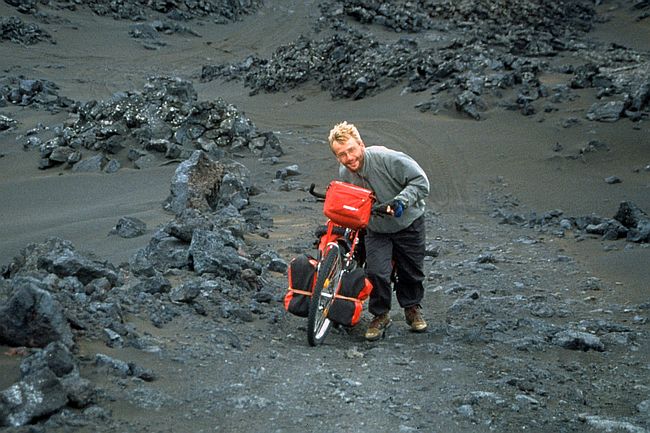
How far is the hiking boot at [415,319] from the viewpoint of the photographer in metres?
6.45

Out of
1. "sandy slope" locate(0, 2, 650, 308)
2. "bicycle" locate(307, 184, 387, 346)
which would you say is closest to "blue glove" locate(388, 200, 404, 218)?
"bicycle" locate(307, 184, 387, 346)

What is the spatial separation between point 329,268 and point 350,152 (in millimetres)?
769

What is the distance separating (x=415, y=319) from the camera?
21.2 ft

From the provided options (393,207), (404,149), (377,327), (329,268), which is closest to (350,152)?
(393,207)

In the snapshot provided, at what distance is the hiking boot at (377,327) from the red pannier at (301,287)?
0.64 m

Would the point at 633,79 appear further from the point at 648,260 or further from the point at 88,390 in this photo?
the point at 88,390

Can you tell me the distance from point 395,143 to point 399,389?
396 inches

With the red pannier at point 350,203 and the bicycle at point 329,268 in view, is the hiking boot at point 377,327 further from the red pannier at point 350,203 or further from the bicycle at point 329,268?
the red pannier at point 350,203

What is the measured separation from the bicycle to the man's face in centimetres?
27

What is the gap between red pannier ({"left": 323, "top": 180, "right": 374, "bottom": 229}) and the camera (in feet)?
18.6

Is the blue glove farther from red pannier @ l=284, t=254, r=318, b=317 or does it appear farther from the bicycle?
red pannier @ l=284, t=254, r=318, b=317

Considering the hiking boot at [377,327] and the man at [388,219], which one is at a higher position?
the man at [388,219]

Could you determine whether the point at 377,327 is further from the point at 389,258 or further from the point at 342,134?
the point at 342,134

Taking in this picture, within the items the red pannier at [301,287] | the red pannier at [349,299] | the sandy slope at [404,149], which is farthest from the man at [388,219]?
the sandy slope at [404,149]
